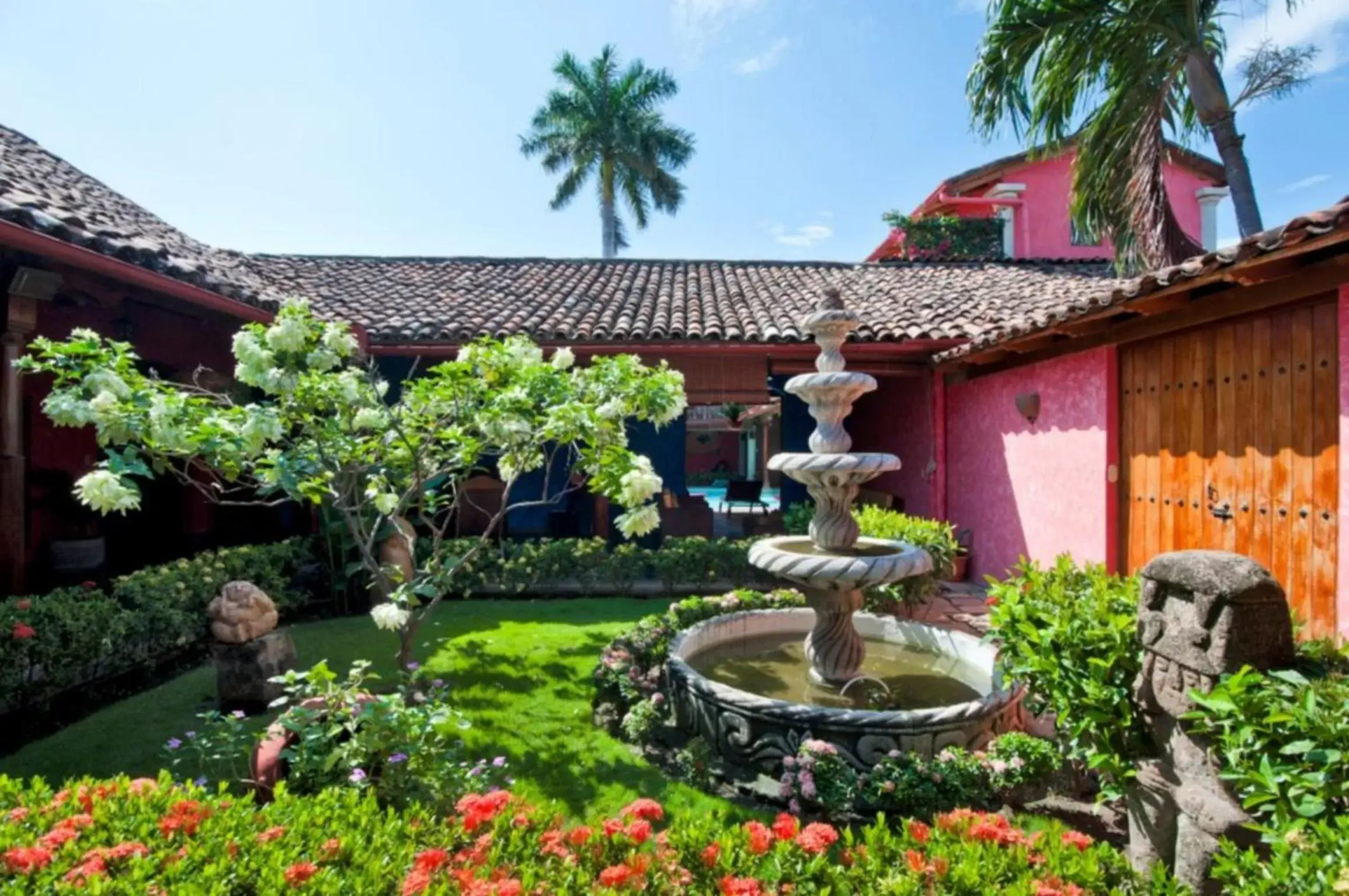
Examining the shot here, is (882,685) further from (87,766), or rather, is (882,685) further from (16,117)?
(16,117)

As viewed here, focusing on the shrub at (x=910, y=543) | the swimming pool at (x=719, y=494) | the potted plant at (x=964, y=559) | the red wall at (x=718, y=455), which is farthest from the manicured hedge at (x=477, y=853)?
the red wall at (x=718, y=455)

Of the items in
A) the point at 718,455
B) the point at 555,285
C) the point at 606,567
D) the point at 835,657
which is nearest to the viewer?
the point at 835,657

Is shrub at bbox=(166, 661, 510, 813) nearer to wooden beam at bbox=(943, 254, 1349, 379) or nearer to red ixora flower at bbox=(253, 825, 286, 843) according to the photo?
red ixora flower at bbox=(253, 825, 286, 843)

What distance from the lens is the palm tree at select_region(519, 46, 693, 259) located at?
24078mm

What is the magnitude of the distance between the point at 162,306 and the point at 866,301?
874 cm

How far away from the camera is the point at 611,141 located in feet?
79.4

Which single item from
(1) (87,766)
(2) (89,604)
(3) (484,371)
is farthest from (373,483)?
(2) (89,604)

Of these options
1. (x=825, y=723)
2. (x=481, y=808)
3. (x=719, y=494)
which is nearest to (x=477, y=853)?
(x=481, y=808)

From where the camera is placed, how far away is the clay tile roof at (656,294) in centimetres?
848

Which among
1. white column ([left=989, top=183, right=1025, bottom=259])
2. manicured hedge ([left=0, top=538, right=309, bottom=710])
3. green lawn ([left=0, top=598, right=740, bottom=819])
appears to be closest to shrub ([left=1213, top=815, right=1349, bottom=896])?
green lawn ([left=0, top=598, right=740, bottom=819])

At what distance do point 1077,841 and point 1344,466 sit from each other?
338 centimetres

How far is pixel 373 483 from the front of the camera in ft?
13.1

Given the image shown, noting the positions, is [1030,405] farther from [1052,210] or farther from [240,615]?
[1052,210]

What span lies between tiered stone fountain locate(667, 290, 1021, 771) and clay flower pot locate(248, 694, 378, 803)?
1938 mm
